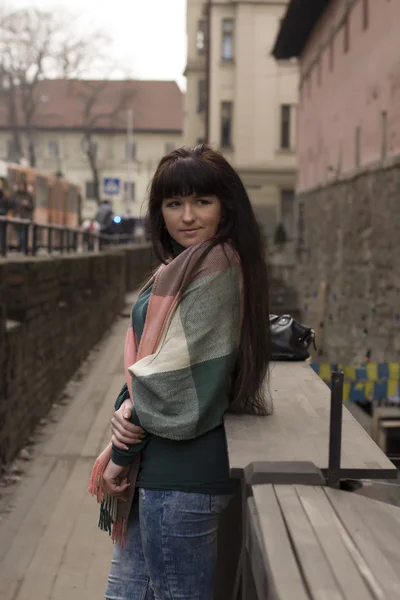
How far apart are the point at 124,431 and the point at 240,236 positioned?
0.57 meters

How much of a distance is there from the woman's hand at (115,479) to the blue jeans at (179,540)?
0.05 metres

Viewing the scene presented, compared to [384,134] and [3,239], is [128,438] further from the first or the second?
[384,134]

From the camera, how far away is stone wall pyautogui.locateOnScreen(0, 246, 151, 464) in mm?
6945

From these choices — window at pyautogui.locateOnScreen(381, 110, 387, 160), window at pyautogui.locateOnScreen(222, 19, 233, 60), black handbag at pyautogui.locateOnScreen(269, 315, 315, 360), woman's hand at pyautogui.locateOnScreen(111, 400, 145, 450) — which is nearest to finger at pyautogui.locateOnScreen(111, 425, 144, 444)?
woman's hand at pyautogui.locateOnScreen(111, 400, 145, 450)

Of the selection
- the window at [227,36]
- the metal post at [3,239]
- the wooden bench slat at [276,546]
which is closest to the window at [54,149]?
the window at [227,36]

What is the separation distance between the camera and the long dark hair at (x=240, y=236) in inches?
98.6

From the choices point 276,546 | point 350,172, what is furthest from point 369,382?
point 350,172

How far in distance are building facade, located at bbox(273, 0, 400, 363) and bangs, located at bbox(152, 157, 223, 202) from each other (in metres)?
13.3

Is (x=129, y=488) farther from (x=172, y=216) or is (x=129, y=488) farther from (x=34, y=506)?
(x=34, y=506)

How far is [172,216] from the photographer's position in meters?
2.58

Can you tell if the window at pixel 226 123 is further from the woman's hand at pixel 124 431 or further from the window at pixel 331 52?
the woman's hand at pixel 124 431

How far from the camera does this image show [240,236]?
255 cm

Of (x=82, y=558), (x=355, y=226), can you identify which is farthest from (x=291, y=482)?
(x=355, y=226)

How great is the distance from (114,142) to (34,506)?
244 ft
